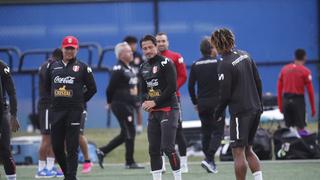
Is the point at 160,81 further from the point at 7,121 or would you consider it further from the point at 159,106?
the point at 7,121

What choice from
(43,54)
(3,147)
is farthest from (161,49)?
(43,54)

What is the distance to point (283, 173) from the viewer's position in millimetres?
12609

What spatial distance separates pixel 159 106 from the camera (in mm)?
10695

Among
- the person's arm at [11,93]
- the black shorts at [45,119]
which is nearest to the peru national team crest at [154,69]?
the person's arm at [11,93]

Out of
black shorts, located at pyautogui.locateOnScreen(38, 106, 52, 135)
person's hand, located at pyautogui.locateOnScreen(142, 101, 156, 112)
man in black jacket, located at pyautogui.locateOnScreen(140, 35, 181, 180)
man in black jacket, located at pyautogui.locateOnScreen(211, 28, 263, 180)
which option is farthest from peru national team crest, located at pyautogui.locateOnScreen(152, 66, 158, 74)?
black shorts, located at pyautogui.locateOnScreen(38, 106, 52, 135)

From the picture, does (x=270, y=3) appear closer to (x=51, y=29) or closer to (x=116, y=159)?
(x=51, y=29)

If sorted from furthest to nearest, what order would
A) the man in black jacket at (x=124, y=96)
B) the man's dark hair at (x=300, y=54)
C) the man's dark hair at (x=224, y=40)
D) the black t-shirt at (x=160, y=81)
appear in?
the man's dark hair at (x=300, y=54) < the man in black jacket at (x=124, y=96) < the black t-shirt at (x=160, y=81) < the man's dark hair at (x=224, y=40)

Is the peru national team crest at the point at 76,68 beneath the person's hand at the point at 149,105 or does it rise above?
above

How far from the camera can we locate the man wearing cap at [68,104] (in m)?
11.1

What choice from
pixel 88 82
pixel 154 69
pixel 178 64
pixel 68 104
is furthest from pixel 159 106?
pixel 178 64

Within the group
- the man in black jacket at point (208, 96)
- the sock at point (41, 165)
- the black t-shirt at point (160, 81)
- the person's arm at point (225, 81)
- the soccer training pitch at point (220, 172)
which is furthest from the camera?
the sock at point (41, 165)

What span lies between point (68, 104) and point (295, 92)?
6012mm

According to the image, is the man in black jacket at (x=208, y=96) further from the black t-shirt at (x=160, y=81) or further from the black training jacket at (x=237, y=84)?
the black training jacket at (x=237, y=84)

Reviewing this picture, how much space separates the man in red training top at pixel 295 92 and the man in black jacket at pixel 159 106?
533 cm
